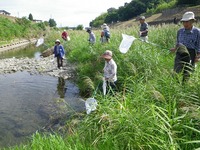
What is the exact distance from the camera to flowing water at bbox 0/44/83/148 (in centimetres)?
667

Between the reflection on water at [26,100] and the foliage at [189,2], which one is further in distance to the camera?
the foliage at [189,2]

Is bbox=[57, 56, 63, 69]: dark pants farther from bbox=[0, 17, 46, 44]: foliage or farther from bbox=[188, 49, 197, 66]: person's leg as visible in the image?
bbox=[0, 17, 46, 44]: foliage

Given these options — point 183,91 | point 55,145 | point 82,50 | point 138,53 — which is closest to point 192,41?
point 183,91

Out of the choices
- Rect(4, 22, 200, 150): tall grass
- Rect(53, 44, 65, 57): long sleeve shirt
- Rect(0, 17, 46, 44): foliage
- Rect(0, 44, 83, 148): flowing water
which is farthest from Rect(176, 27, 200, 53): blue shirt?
Rect(0, 17, 46, 44): foliage

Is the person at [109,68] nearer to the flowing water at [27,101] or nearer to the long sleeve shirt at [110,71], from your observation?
the long sleeve shirt at [110,71]

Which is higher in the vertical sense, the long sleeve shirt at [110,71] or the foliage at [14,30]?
the foliage at [14,30]

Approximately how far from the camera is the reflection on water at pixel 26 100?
263 inches

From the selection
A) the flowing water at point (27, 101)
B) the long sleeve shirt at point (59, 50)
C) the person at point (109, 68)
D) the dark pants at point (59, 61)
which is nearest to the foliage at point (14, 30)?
the dark pants at point (59, 61)

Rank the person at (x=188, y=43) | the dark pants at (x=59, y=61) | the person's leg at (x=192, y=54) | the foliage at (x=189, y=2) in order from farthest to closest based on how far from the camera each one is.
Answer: the foliage at (x=189, y=2) < the dark pants at (x=59, y=61) < the person's leg at (x=192, y=54) < the person at (x=188, y=43)

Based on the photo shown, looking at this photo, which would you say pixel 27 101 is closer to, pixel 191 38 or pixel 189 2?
pixel 191 38

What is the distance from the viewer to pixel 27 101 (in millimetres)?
9242

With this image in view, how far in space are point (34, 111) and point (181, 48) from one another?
5.02 meters

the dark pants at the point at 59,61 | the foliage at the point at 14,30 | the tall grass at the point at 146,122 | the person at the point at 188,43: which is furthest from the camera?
the foliage at the point at 14,30

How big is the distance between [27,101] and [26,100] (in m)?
→ 0.16
